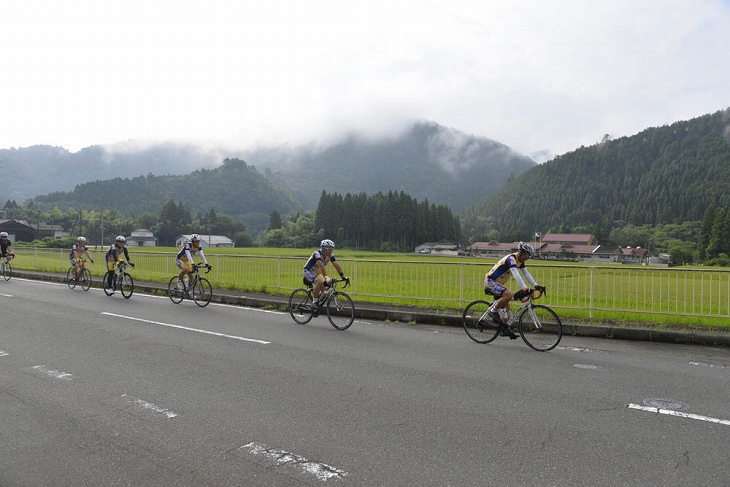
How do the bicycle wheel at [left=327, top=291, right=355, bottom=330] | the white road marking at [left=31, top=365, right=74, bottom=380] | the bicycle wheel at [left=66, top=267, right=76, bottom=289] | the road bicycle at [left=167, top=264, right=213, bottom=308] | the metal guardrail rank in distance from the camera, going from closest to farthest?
the white road marking at [left=31, top=365, right=74, bottom=380] < the metal guardrail < the bicycle wheel at [left=327, top=291, right=355, bottom=330] < the road bicycle at [left=167, top=264, right=213, bottom=308] < the bicycle wheel at [left=66, top=267, right=76, bottom=289]

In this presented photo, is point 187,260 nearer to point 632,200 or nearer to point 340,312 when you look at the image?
point 340,312

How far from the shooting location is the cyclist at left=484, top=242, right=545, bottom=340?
798 centimetres

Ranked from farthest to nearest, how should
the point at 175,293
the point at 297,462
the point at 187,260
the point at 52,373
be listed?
the point at 175,293 → the point at 187,260 → the point at 52,373 → the point at 297,462

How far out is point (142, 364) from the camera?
20.6 ft

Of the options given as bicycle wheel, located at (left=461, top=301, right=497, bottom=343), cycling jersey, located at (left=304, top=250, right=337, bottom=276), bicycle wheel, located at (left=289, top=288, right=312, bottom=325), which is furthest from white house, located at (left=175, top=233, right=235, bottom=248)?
bicycle wheel, located at (left=461, top=301, right=497, bottom=343)

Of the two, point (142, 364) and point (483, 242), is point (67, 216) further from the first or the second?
point (142, 364)

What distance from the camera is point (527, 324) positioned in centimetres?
839

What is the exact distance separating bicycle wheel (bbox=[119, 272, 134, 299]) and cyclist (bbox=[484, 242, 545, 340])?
1056 cm

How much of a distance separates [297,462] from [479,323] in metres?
5.50

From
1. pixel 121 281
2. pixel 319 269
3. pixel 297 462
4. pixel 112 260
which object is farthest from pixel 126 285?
pixel 297 462

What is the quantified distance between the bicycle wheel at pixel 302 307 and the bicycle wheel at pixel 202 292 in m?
3.41

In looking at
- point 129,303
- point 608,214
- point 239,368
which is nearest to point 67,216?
point 129,303

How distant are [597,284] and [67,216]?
14738 cm

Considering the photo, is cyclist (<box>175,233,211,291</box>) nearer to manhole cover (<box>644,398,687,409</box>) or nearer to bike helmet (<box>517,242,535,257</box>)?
bike helmet (<box>517,242,535,257</box>)
